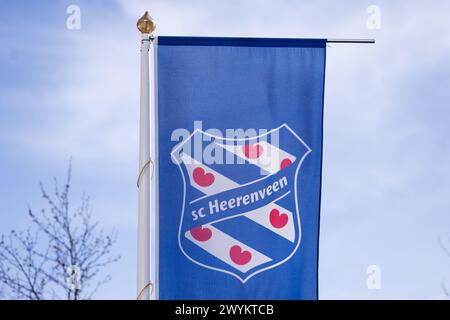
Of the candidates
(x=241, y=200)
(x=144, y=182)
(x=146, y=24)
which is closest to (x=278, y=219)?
(x=241, y=200)

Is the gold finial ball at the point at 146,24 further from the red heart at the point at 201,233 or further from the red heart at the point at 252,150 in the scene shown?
the red heart at the point at 201,233

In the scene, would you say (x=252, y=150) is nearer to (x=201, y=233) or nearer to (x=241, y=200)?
(x=241, y=200)

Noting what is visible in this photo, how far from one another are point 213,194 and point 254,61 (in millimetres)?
1404

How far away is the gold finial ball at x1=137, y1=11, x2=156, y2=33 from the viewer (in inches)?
348

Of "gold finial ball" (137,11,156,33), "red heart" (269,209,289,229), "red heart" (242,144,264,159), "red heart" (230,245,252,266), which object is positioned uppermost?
"gold finial ball" (137,11,156,33)

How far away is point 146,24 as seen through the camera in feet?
29.0

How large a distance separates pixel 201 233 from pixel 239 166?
777mm

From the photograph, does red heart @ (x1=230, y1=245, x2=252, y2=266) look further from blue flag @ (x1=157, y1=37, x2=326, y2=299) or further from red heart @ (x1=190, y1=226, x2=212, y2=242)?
red heart @ (x1=190, y1=226, x2=212, y2=242)

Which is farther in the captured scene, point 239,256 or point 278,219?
point 278,219

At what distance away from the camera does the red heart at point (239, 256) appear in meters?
8.39

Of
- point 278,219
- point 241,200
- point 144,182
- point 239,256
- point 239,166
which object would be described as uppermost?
point 239,166

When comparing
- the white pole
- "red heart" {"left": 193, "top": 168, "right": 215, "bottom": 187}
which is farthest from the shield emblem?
the white pole

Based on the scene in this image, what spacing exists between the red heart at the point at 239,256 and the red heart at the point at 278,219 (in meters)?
0.39
